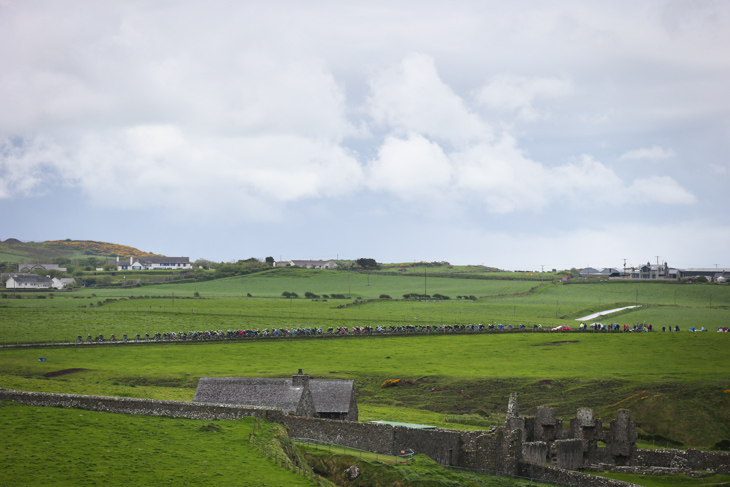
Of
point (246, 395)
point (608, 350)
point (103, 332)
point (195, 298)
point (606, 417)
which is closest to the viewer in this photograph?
point (246, 395)

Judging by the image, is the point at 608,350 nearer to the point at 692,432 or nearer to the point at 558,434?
the point at 692,432

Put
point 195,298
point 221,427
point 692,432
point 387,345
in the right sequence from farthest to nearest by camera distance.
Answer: point 195,298 → point 387,345 → point 692,432 → point 221,427

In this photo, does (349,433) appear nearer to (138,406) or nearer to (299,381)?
(299,381)

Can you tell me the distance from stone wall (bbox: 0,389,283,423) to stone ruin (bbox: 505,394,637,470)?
45.2ft

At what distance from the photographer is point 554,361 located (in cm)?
8319

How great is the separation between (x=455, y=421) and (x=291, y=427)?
2103 cm

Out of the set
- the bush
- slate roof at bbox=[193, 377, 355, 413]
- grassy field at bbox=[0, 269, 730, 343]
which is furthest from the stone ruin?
grassy field at bbox=[0, 269, 730, 343]

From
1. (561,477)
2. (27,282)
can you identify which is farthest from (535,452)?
(27,282)

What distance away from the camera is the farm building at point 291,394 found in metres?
44.1

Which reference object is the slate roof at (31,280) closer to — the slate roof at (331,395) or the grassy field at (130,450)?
the slate roof at (331,395)

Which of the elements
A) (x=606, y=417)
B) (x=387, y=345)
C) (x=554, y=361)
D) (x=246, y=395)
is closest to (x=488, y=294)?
(x=387, y=345)

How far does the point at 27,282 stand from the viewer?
190m

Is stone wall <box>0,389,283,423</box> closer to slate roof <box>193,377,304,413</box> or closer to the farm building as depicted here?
the farm building

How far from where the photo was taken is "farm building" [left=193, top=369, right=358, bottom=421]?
44094 mm
